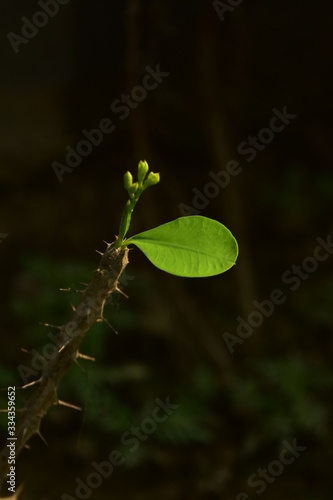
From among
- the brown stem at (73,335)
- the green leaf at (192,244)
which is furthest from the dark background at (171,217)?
the green leaf at (192,244)

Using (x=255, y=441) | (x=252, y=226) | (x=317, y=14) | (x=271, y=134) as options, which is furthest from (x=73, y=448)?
(x=317, y=14)

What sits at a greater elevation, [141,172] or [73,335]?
[141,172]

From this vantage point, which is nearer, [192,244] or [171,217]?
[192,244]

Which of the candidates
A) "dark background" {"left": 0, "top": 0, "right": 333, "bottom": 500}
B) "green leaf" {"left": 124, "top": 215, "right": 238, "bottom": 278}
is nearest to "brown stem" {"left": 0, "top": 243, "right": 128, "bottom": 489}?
"green leaf" {"left": 124, "top": 215, "right": 238, "bottom": 278}

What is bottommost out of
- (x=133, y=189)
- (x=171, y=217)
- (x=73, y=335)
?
(x=171, y=217)

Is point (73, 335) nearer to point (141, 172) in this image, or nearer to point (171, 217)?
point (141, 172)

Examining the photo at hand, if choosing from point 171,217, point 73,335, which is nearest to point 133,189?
point 73,335

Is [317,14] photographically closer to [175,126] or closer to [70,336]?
[175,126]

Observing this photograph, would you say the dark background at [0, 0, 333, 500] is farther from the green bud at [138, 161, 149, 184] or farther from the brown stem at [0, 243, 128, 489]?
the green bud at [138, 161, 149, 184]

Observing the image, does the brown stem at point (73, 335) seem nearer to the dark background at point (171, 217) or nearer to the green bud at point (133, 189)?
the green bud at point (133, 189)
